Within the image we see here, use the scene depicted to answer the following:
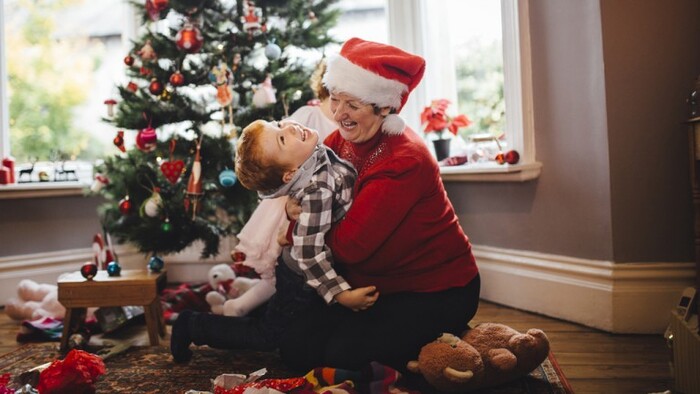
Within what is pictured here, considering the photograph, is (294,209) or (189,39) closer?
(294,209)

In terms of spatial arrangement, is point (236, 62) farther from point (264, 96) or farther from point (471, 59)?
point (471, 59)

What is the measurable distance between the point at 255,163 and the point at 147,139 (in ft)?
4.39

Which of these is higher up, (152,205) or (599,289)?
(152,205)

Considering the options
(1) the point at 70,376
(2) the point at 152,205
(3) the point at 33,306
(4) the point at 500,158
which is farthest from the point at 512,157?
(3) the point at 33,306

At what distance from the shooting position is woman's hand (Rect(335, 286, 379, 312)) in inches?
73.8

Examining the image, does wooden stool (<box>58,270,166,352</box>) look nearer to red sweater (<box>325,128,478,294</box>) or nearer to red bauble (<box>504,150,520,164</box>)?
red sweater (<box>325,128,478,294</box>)

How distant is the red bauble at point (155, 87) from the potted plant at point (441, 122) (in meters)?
1.27

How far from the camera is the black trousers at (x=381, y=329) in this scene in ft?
6.16

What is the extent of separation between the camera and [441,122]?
10.7 feet

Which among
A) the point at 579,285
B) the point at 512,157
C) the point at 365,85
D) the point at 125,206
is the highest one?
the point at 365,85

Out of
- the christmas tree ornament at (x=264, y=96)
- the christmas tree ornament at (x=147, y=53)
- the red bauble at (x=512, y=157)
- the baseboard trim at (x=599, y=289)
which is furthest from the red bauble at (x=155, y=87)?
the baseboard trim at (x=599, y=289)

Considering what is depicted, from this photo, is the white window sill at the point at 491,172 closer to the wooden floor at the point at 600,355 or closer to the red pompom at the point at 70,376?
the wooden floor at the point at 600,355

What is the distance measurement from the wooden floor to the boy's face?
3.31 feet


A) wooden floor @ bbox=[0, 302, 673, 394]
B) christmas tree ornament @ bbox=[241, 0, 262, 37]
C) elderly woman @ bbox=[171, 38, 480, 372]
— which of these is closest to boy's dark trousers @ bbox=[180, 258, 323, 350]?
elderly woman @ bbox=[171, 38, 480, 372]
